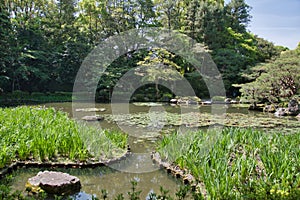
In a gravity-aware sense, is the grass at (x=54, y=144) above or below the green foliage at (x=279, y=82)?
below

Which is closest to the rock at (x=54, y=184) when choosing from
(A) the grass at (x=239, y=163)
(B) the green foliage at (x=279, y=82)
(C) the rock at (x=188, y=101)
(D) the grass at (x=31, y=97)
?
(A) the grass at (x=239, y=163)

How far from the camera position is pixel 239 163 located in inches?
138

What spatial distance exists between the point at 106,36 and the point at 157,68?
5.58 m

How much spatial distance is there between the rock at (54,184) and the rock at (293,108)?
10.1m

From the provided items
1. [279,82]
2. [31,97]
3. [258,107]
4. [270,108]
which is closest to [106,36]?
[31,97]

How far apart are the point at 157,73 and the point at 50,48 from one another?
7.81m

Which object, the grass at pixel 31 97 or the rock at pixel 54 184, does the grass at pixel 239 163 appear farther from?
the grass at pixel 31 97

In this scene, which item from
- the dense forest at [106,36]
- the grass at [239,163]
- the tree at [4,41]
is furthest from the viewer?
the dense forest at [106,36]

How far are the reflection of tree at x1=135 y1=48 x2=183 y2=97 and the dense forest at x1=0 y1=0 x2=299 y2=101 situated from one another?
0.60ft

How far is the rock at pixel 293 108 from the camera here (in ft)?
36.9

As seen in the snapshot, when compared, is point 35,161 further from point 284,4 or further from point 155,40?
point 155,40

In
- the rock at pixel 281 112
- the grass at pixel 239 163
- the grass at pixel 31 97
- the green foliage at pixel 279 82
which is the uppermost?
the green foliage at pixel 279 82

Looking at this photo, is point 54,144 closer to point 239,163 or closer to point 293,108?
point 239,163

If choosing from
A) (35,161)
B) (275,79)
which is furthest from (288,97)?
(35,161)
